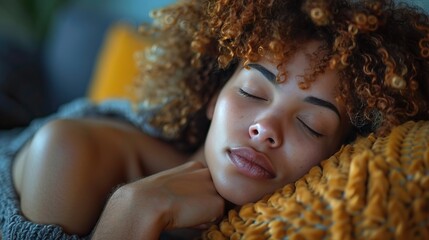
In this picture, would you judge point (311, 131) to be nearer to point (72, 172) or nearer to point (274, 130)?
point (274, 130)

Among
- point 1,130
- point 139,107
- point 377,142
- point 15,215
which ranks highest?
point 377,142

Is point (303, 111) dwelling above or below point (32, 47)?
above

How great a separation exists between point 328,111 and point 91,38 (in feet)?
4.76

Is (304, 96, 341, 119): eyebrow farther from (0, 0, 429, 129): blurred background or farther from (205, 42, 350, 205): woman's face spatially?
(0, 0, 429, 129): blurred background

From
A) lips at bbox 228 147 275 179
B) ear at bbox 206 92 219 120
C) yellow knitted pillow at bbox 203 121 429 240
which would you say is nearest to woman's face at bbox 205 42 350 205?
lips at bbox 228 147 275 179

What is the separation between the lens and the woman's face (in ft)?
3.48

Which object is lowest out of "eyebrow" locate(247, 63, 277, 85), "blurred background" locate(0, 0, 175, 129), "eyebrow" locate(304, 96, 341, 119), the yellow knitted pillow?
"blurred background" locate(0, 0, 175, 129)

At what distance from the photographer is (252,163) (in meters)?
1.06

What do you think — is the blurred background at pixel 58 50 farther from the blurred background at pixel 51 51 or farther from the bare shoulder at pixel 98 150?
the bare shoulder at pixel 98 150

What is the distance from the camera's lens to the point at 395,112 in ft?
3.49

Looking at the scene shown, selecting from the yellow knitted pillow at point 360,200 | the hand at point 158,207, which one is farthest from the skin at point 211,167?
the yellow knitted pillow at point 360,200

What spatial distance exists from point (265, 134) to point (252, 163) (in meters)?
0.07

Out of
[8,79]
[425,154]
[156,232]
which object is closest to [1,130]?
[8,79]

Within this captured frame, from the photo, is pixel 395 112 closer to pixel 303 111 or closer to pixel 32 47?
pixel 303 111
